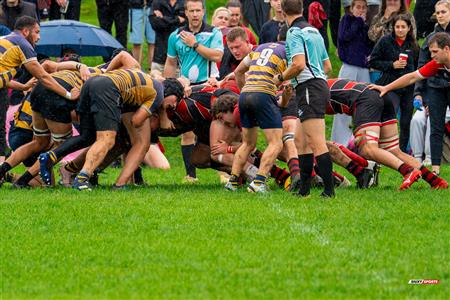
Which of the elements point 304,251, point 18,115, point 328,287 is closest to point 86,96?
point 18,115

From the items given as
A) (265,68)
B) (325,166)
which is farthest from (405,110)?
(325,166)

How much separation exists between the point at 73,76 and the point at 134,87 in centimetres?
104

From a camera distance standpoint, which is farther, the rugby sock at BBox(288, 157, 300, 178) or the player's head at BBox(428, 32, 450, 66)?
the rugby sock at BBox(288, 157, 300, 178)

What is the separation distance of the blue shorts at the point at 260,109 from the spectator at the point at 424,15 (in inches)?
300

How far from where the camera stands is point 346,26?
17812 millimetres

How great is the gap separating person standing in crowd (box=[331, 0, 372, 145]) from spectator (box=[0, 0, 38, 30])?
499cm

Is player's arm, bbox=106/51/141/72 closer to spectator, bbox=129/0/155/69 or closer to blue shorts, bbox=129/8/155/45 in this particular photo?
spectator, bbox=129/0/155/69

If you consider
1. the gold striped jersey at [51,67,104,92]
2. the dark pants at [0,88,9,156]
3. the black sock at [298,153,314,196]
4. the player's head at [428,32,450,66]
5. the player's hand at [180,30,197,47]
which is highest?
the player's head at [428,32,450,66]

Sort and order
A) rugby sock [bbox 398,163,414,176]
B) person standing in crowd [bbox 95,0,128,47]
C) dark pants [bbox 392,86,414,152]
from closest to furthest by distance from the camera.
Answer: rugby sock [bbox 398,163,414,176]
dark pants [bbox 392,86,414,152]
person standing in crowd [bbox 95,0,128,47]

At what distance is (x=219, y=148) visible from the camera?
13719 mm

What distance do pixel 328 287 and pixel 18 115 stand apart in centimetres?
764

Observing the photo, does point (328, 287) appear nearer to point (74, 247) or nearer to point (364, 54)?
point (74, 247)

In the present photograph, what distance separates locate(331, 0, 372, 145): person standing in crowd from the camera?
17703mm

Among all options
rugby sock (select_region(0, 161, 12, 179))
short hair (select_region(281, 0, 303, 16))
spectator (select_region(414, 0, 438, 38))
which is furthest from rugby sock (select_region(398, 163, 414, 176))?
spectator (select_region(414, 0, 438, 38))
